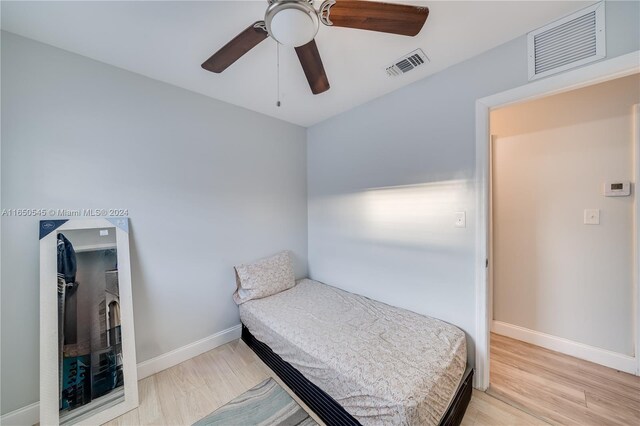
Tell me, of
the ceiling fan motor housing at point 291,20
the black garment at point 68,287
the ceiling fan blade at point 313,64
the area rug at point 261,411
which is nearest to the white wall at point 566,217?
the ceiling fan blade at point 313,64

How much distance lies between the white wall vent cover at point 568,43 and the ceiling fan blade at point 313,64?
1.37 metres

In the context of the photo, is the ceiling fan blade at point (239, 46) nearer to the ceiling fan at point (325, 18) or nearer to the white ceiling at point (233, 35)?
the ceiling fan at point (325, 18)

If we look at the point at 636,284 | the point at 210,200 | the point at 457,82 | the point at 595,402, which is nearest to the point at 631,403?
the point at 595,402

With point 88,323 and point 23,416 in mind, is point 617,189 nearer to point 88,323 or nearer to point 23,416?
point 88,323

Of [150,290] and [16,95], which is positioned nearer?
[16,95]

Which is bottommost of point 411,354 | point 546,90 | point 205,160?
point 411,354

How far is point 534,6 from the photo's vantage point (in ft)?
4.18

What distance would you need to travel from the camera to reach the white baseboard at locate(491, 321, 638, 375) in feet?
6.01

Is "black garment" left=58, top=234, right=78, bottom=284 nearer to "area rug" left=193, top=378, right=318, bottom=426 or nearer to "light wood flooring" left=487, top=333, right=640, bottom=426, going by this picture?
"area rug" left=193, top=378, right=318, bottom=426

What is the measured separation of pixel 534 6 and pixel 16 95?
3.21 metres

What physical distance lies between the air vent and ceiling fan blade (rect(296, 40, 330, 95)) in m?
0.63

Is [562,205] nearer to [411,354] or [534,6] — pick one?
[534,6]

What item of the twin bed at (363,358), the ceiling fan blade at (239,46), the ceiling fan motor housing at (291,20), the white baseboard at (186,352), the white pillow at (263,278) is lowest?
the white baseboard at (186,352)

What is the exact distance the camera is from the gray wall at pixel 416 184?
5.50ft
